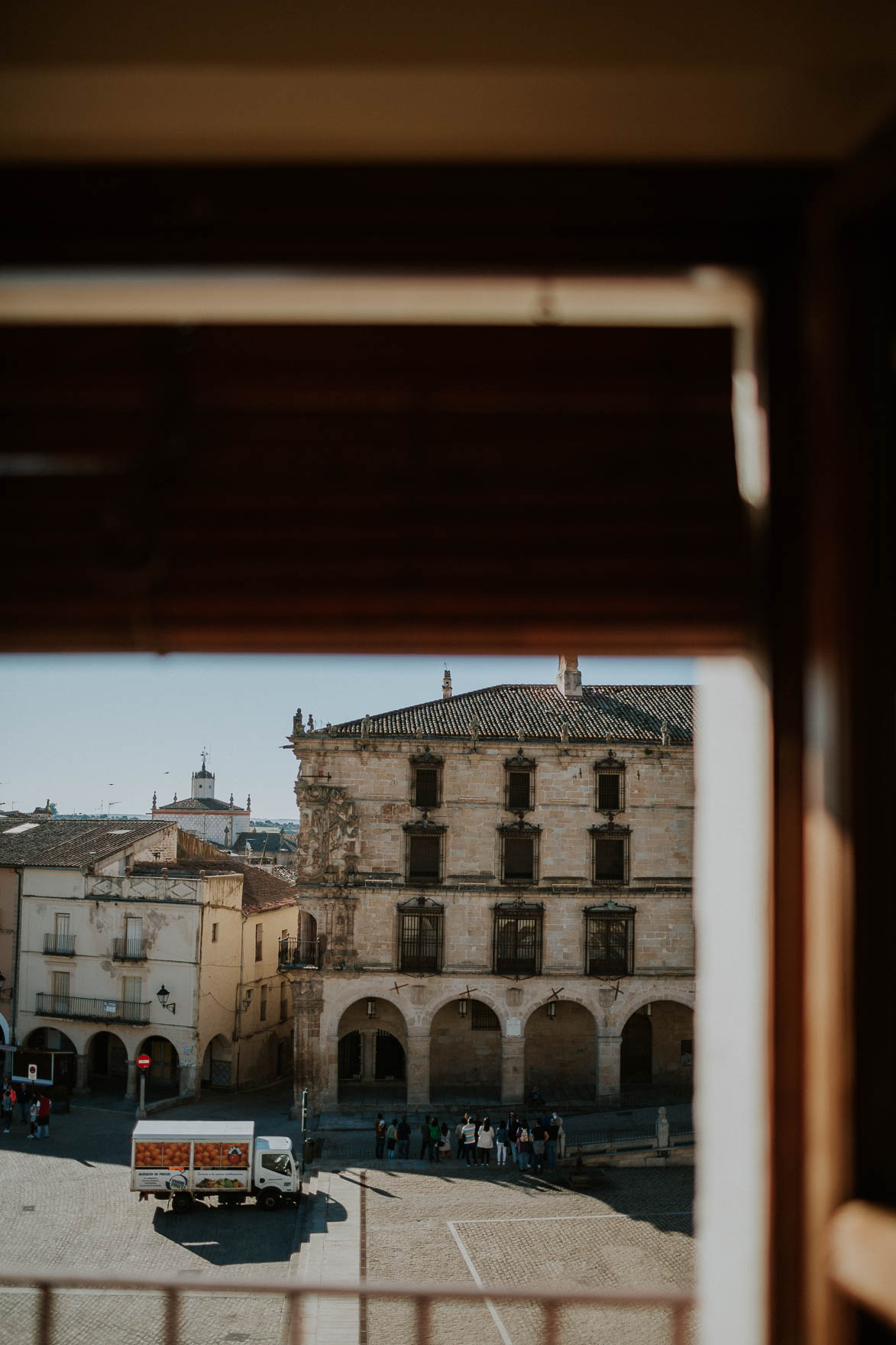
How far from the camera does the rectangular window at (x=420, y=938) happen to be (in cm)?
1864

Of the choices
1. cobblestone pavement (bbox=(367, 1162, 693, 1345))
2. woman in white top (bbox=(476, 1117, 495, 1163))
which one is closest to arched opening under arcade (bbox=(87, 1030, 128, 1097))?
cobblestone pavement (bbox=(367, 1162, 693, 1345))

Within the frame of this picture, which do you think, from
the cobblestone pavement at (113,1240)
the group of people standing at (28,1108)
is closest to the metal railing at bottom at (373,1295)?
the cobblestone pavement at (113,1240)

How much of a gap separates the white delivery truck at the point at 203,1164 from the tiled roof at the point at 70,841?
29.7 feet

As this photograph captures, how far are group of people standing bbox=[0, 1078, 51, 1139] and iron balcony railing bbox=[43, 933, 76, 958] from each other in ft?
8.28

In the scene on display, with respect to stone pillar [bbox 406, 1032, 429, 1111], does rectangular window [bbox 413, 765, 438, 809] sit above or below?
above

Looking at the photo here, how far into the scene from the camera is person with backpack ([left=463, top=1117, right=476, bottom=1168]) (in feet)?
49.6

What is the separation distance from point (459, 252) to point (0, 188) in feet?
2.26

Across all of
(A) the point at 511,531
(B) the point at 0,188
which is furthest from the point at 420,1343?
(B) the point at 0,188

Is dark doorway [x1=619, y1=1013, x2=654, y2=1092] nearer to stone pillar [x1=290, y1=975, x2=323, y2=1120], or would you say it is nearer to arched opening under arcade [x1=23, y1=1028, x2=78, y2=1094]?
stone pillar [x1=290, y1=975, x2=323, y2=1120]

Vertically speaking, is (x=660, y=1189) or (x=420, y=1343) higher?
(x=420, y=1343)

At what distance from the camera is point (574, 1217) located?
1268 cm

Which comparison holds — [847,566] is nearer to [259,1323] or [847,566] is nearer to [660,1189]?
[259,1323]

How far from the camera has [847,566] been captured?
1252 mm

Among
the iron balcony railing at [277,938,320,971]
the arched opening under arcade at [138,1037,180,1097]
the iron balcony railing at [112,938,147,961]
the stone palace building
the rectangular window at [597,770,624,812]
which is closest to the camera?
the iron balcony railing at [277,938,320,971]
